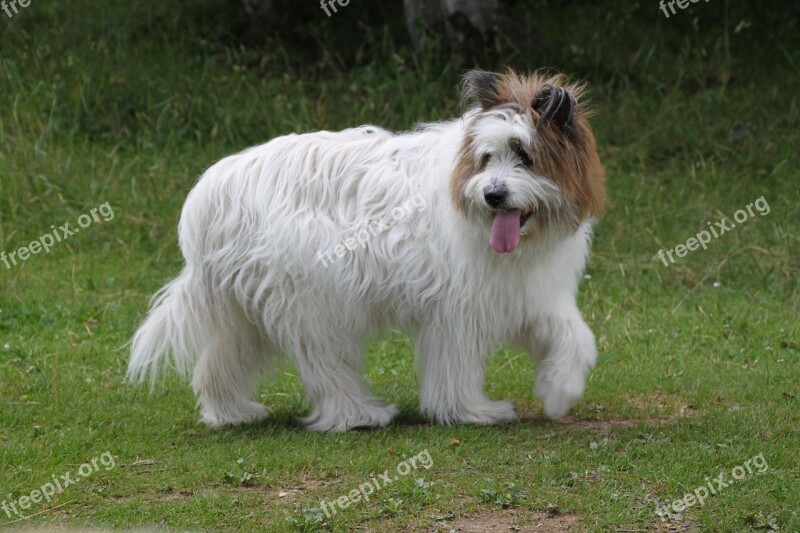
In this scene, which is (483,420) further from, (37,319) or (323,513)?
(37,319)

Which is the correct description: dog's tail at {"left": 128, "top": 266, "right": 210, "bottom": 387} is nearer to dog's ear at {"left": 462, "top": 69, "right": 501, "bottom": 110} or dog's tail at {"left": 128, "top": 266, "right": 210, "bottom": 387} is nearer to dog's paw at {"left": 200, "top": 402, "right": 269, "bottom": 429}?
dog's paw at {"left": 200, "top": 402, "right": 269, "bottom": 429}

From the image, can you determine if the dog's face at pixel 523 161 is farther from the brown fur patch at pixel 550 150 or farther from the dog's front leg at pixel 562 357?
the dog's front leg at pixel 562 357

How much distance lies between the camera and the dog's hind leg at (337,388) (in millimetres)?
6562

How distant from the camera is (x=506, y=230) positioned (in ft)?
20.0

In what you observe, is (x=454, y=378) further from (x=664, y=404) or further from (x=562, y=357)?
(x=664, y=404)

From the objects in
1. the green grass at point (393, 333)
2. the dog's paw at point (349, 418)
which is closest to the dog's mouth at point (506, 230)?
the green grass at point (393, 333)

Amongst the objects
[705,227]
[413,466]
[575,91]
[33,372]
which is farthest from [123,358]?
[705,227]

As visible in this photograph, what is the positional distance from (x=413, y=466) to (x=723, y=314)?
12.2 feet

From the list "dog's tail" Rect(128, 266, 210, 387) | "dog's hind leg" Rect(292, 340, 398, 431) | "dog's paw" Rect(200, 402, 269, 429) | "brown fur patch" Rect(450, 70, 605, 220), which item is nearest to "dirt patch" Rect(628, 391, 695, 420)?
"brown fur patch" Rect(450, 70, 605, 220)

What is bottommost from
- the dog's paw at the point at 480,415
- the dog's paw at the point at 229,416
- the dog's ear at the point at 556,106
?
the dog's paw at the point at 480,415

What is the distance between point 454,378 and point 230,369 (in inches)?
47.6

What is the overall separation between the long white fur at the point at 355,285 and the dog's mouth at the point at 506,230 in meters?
0.10

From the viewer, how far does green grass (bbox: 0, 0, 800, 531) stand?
5.70 metres

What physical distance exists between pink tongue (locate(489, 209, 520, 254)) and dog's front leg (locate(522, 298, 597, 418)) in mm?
590
